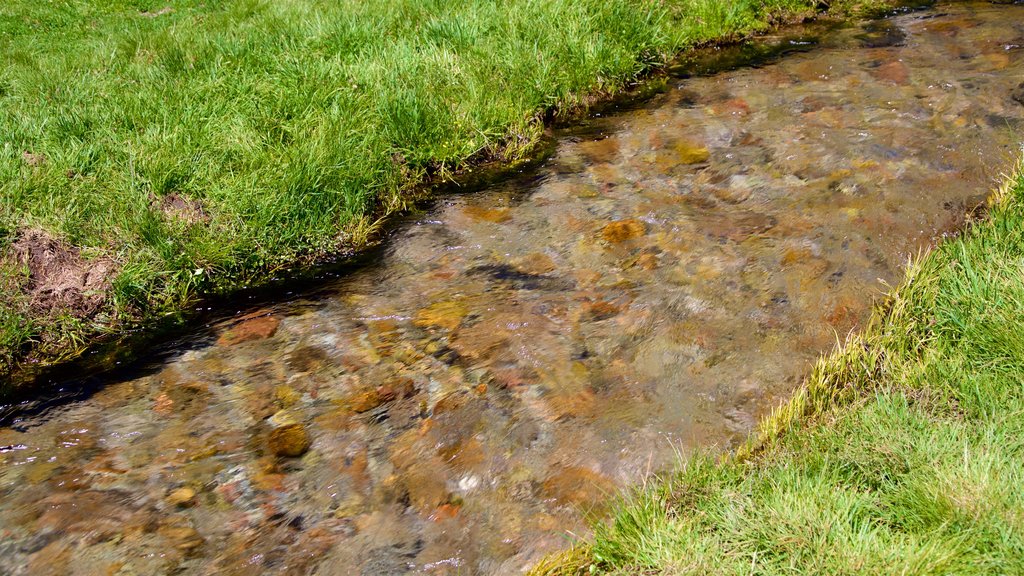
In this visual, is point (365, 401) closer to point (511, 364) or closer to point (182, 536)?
point (511, 364)

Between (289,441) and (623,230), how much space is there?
8.52 ft

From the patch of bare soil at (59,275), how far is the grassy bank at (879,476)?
3165mm

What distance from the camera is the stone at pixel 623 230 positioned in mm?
5258

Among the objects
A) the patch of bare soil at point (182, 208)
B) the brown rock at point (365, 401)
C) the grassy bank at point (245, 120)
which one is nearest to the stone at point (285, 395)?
the brown rock at point (365, 401)

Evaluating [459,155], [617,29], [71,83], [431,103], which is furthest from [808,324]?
[71,83]

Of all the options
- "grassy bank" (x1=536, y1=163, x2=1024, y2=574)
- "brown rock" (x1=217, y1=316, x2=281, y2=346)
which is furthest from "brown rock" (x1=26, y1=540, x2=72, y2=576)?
"grassy bank" (x1=536, y1=163, x2=1024, y2=574)

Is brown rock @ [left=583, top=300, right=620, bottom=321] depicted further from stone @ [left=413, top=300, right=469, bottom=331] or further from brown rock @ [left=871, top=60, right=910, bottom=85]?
brown rock @ [left=871, top=60, right=910, bottom=85]

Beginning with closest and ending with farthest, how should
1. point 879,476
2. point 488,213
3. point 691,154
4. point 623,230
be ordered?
point 879,476 < point 623,230 < point 488,213 < point 691,154

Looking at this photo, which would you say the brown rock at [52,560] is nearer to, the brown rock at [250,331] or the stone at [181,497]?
the stone at [181,497]

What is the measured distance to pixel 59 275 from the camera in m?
4.69

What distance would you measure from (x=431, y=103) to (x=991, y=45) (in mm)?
5562

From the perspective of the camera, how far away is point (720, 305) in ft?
15.1

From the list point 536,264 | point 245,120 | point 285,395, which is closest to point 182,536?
point 285,395

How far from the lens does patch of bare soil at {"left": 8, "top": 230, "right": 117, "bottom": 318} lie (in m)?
4.58
